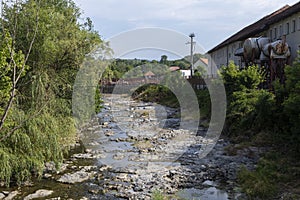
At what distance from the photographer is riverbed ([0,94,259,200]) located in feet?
29.9

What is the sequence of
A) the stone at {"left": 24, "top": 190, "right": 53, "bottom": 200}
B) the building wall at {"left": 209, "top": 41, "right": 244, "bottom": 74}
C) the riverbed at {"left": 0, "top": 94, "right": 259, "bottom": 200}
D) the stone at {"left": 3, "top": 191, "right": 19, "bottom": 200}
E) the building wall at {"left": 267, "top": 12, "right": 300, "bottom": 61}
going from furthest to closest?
1. the building wall at {"left": 209, "top": 41, "right": 244, "bottom": 74}
2. the building wall at {"left": 267, "top": 12, "right": 300, "bottom": 61}
3. the riverbed at {"left": 0, "top": 94, "right": 259, "bottom": 200}
4. the stone at {"left": 24, "top": 190, "right": 53, "bottom": 200}
5. the stone at {"left": 3, "top": 191, "right": 19, "bottom": 200}

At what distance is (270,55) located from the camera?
19484mm

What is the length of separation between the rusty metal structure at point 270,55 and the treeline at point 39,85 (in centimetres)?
1000

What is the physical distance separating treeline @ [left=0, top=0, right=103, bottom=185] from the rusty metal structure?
1000 centimetres

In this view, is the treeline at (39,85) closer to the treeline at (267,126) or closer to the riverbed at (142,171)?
the riverbed at (142,171)

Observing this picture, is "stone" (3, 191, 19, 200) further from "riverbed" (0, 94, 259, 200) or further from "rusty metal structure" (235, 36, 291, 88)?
"rusty metal structure" (235, 36, 291, 88)

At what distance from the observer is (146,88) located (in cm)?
4312

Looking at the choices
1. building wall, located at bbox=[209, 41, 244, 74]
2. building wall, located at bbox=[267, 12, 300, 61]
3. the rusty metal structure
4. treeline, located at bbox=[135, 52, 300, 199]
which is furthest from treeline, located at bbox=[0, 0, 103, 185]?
building wall, located at bbox=[209, 41, 244, 74]

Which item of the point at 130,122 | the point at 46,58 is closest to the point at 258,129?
the point at 46,58

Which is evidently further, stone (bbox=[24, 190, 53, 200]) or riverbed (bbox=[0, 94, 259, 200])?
riverbed (bbox=[0, 94, 259, 200])

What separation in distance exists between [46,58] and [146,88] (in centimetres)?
3074

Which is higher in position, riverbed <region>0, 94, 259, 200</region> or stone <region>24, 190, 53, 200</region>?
riverbed <region>0, 94, 259, 200</region>

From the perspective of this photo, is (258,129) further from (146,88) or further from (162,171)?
(146,88)

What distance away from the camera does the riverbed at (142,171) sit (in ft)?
29.9
